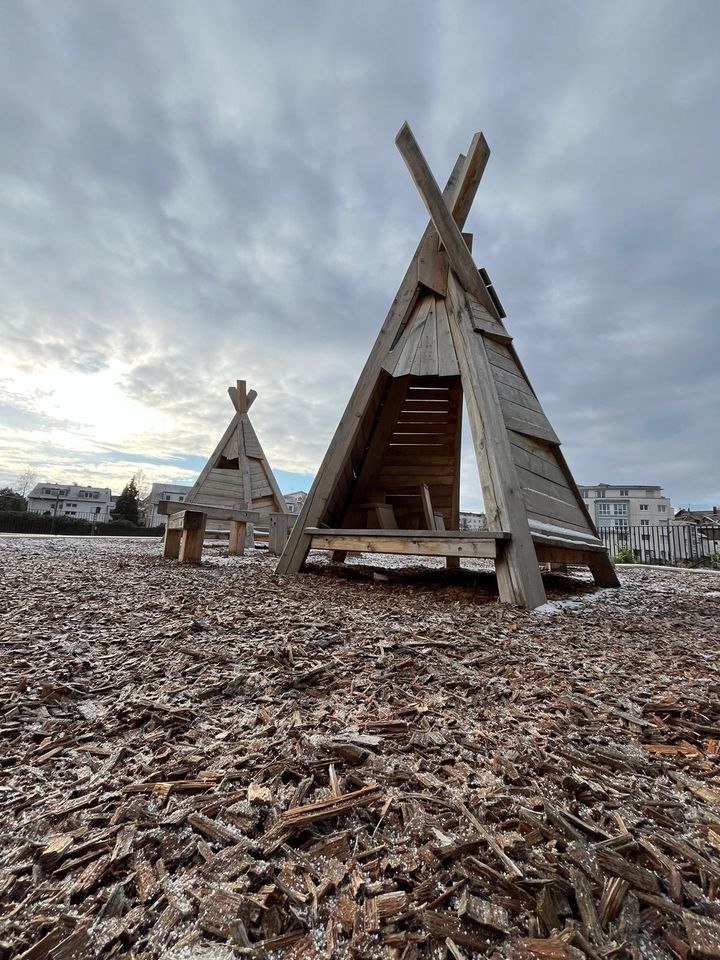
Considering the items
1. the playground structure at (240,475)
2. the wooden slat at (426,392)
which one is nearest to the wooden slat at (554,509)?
the wooden slat at (426,392)

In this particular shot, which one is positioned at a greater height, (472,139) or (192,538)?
(472,139)

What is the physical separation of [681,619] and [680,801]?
242 centimetres

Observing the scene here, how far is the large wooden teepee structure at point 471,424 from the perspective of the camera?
3289 millimetres

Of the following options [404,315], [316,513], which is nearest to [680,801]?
[316,513]

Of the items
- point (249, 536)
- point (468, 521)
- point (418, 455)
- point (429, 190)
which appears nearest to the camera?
point (429, 190)

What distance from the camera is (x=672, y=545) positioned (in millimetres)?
13203

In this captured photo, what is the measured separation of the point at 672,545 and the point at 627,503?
44640 mm

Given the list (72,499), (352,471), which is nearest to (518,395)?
(352,471)

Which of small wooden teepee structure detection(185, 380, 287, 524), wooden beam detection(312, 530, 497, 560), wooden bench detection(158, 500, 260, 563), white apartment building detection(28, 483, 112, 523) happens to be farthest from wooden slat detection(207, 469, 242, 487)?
white apartment building detection(28, 483, 112, 523)

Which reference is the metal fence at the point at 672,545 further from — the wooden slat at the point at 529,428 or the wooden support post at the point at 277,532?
the wooden support post at the point at 277,532

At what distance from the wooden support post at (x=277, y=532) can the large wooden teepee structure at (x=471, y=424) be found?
4.48 ft

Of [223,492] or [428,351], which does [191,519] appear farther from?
[223,492]

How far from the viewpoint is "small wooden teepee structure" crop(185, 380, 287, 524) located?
392 inches

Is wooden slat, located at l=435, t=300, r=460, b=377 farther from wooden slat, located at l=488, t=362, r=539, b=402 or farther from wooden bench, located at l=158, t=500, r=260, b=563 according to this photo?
wooden bench, located at l=158, t=500, r=260, b=563
